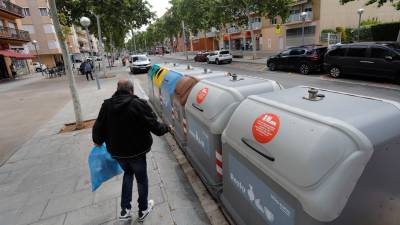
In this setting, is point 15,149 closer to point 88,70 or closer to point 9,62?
point 88,70

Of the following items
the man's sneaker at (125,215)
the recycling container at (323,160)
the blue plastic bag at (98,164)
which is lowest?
the man's sneaker at (125,215)

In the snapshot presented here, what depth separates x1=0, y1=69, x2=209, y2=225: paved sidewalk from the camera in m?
3.47

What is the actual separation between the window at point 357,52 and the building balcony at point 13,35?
1235 inches

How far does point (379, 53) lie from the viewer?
10953 millimetres

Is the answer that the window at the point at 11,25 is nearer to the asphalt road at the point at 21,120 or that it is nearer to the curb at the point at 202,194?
the asphalt road at the point at 21,120

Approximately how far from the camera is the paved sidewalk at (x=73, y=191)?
11.4 ft

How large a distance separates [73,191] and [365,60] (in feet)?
40.5

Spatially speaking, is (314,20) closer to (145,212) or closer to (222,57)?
(222,57)

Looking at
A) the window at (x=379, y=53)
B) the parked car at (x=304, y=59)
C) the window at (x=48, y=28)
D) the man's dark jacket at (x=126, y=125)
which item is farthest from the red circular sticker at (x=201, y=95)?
the window at (x=48, y=28)

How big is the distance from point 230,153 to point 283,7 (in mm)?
24912

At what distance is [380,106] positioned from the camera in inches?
84.4

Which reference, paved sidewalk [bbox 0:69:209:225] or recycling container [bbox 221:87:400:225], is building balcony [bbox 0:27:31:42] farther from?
recycling container [bbox 221:87:400:225]

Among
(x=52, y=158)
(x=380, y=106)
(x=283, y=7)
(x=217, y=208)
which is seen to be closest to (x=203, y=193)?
(x=217, y=208)

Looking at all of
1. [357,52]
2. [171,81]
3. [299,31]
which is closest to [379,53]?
[357,52]
